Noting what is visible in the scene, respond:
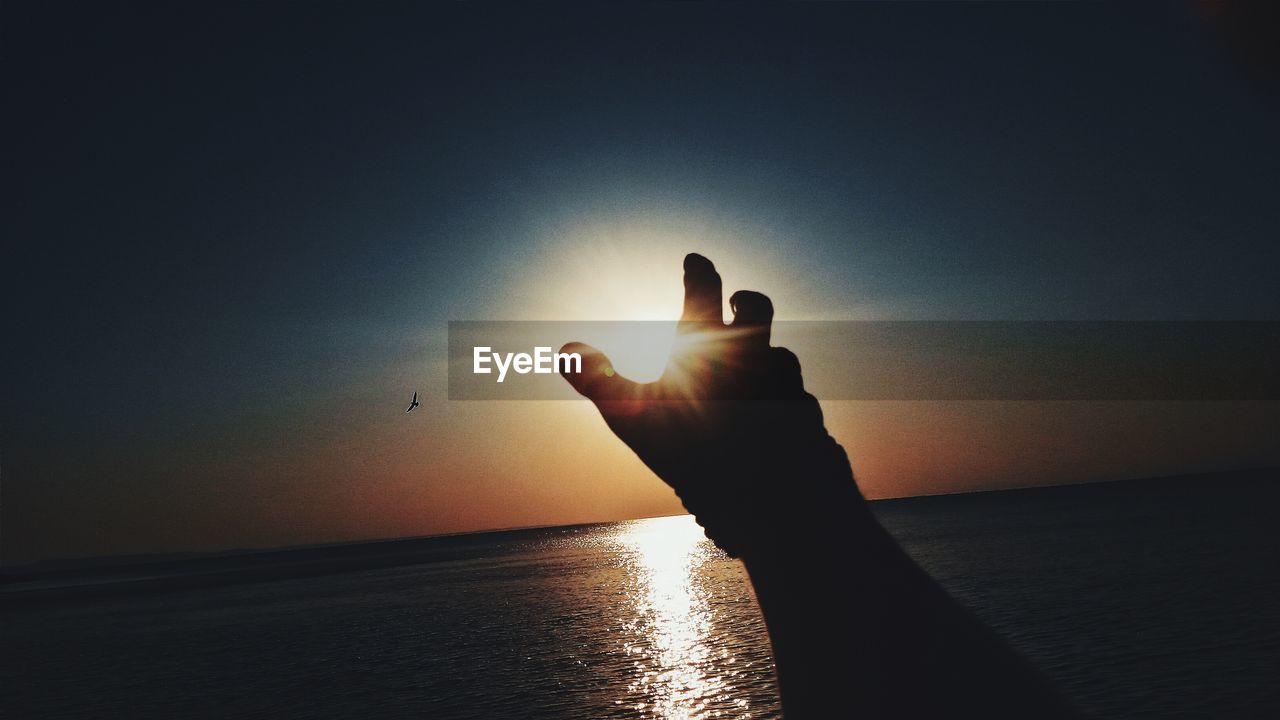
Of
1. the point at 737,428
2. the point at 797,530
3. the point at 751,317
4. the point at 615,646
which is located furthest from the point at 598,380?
the point at 615,646

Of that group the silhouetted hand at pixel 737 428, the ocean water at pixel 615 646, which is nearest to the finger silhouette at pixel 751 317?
the silhouetted hand at pixel 737 428

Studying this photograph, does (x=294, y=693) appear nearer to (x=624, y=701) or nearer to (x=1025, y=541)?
(x=624, y=701)

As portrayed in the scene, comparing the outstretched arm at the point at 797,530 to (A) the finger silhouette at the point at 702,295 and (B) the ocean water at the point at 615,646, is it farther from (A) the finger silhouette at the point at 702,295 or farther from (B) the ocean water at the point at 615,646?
(B) the ocean water at the point at 615,646

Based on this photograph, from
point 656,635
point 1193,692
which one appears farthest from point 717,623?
point 1193,692

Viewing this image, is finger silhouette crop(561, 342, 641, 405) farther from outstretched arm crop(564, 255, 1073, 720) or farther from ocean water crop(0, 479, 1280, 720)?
ocean water crop(0, 479, 1280, 720)

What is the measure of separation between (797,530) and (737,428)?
43cm

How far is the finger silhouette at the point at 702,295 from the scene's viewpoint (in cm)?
308

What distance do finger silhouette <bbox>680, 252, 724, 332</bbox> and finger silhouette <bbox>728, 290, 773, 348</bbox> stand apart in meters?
0.07

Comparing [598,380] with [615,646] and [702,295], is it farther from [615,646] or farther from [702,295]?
[615,646]

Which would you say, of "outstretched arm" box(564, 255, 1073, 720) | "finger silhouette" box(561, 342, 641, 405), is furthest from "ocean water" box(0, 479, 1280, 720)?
"finger silhouette" box(561, 342, 641, 405)

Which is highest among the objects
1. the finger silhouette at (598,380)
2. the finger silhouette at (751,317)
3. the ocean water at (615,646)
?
the finger silhouette at (751,317)

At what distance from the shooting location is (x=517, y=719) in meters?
19.6

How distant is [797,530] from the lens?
279 cm

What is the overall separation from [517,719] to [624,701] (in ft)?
9.81
